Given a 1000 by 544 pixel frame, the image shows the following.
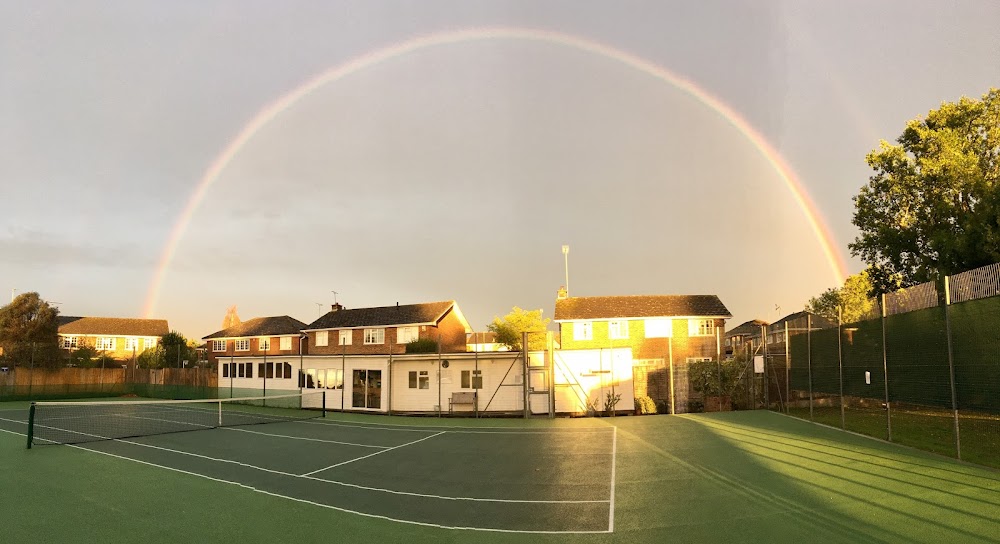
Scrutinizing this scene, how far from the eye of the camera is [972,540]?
7.72 m

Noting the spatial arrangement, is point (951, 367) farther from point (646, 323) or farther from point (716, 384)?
point (646, 323)

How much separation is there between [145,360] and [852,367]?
7002 centimetres

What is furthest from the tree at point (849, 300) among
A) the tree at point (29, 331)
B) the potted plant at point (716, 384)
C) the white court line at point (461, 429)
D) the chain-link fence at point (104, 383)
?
the tree at point (29, 331)

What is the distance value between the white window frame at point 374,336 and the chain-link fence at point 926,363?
1114 inches

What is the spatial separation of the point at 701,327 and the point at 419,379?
24.1m

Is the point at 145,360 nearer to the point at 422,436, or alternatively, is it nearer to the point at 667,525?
the point at 422,436

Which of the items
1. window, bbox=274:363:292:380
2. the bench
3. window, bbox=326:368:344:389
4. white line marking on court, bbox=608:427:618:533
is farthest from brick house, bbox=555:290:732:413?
white line marking on court, bbox=608:427:618:533

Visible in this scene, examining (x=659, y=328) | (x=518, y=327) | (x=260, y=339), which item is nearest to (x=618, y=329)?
(x=659, y=328)

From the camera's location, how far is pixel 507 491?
1175 centimetres

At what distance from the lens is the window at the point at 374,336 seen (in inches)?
1679

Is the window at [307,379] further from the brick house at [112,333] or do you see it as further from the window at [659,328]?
the brick house at [112,333]

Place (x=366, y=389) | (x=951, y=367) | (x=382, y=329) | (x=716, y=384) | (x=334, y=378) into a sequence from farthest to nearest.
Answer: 1. (x=382, y=329)
2. (x=334, y=378)
3. (x=366, y=389)
4. (x=716, y=384)
5. (x=951, y=367)

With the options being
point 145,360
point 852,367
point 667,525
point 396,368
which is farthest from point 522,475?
point 145,360

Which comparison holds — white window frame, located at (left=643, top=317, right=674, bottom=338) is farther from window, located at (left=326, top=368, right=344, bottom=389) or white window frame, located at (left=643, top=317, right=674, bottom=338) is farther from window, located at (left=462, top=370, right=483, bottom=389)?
window, located at (left=326, top=368, right=344, bottom=389)
